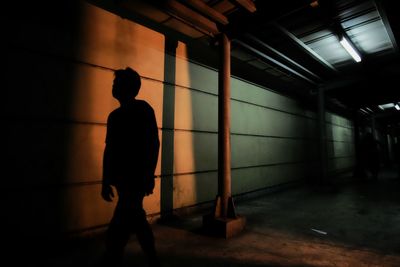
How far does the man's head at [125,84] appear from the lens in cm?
212

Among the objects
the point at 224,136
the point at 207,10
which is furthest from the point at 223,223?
the point at 207,10

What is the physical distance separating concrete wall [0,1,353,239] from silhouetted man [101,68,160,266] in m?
1.50

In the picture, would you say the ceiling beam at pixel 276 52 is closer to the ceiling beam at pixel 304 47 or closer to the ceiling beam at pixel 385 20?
the ceiling beam at pixel 304 47

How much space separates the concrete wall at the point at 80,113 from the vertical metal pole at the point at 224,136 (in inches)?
43.2

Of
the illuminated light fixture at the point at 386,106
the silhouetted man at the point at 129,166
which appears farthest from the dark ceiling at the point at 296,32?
the illuminated light fixture at the point at 386,106

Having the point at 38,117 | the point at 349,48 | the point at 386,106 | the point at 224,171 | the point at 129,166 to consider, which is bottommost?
the point at 224,171

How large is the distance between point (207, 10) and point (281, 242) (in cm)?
347

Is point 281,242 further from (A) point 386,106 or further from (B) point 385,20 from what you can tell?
(A) point 386,106

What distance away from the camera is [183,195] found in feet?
15.6

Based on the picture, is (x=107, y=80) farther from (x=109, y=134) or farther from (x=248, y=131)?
(x=248, y=131)

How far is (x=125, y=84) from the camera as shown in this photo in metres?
2.13

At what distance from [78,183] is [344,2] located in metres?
5.58

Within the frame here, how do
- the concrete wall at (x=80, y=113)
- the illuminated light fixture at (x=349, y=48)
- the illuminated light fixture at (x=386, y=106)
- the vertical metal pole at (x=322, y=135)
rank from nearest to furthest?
the concrete wall at (x=80, y=113) < the illuminated light fixture at (x=349, y=48) < the vertical metal pole at (x=322, y=135) < the illuminated light fixture at (x=386, y=106)

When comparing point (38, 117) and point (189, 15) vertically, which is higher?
point (189, 15)
